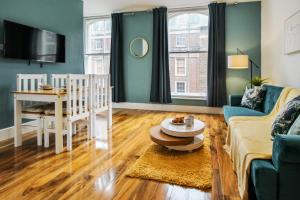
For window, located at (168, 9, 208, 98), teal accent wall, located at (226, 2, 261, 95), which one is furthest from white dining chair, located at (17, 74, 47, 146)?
teal accent wall, located at (226, 2, 261, 95)

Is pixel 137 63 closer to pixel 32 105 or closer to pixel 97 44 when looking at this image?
pixel 97 44

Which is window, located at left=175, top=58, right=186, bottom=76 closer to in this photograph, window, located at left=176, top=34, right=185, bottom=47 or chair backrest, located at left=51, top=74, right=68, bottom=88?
window, located at left=176, top=34, right=185, bottom=47

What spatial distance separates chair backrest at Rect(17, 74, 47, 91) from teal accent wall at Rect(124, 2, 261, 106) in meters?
2.73

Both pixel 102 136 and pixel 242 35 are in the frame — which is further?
pixel 242 35

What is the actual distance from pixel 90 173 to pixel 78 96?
1.28m

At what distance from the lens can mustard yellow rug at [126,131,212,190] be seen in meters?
2.08

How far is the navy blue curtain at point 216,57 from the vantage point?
17.1 ft

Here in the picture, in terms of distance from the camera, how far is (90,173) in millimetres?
2264

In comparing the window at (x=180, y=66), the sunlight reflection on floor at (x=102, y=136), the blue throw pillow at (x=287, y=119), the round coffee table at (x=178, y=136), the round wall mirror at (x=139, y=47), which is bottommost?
the sunlight reflection on floor at (x=102, y=136)

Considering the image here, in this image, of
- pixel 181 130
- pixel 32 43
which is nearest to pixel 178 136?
pixel 181 130

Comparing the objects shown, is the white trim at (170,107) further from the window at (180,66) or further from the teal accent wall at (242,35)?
the window at (180,66)

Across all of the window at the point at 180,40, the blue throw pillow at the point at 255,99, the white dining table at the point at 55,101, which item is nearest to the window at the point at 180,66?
the window at the point at 180,40

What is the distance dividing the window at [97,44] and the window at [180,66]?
2090 mm

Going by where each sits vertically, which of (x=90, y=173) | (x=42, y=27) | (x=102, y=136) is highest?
(x=42, y=27)
